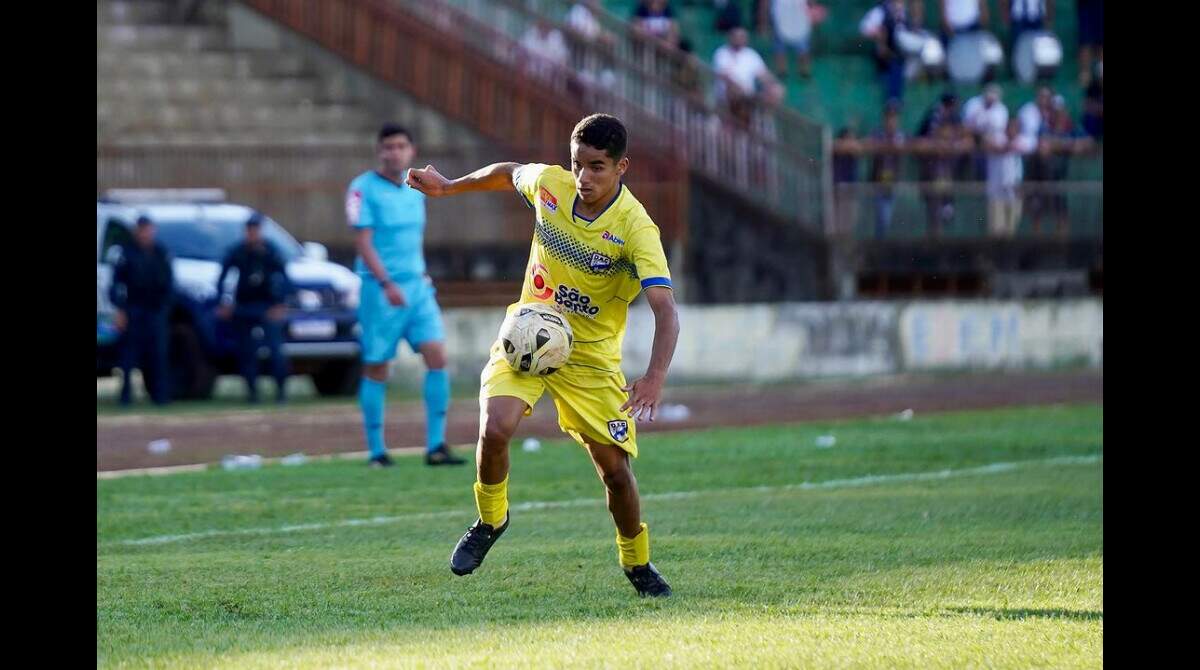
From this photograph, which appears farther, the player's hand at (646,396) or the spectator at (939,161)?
the spectator at (939,161)

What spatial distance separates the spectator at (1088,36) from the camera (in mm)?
29359

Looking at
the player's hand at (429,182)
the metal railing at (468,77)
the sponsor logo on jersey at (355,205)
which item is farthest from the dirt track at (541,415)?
the player's hand at (429,182)

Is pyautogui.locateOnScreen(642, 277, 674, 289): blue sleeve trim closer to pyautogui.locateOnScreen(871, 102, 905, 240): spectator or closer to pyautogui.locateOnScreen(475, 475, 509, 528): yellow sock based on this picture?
pyautogui.locateOnScreen(475, 475, 509, 528): yellow sock

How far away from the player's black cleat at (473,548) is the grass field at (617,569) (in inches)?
3.7

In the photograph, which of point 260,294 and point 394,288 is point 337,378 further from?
point 394,288

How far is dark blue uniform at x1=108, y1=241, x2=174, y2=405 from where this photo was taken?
783 inches

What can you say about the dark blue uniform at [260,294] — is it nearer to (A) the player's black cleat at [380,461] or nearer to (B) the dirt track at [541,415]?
(B) the dirt track at [541,415]

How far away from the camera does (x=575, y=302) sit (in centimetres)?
784

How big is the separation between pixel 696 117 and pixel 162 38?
7316mm

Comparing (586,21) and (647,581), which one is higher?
(586,21)

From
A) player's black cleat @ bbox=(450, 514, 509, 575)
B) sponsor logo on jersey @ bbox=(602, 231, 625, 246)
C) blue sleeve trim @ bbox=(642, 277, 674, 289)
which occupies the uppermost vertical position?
sponsor logo on jersey @ bbox=(602, 231, 625, 246)

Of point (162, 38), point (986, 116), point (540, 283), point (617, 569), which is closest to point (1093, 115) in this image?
point (986, 116)

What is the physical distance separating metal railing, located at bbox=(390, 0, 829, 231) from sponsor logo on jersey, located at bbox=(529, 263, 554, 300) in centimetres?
1658

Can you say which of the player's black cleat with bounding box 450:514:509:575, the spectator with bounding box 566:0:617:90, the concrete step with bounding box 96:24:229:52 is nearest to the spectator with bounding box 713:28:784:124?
the spectator with bounding box 566:0:617:90
